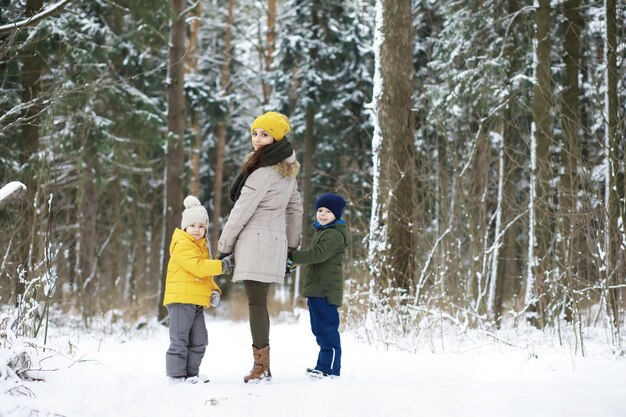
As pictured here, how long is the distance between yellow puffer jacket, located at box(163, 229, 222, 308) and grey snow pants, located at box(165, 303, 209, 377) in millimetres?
87

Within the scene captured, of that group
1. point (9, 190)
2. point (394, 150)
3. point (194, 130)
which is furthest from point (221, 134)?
point (9, 190)

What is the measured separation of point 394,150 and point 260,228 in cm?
377

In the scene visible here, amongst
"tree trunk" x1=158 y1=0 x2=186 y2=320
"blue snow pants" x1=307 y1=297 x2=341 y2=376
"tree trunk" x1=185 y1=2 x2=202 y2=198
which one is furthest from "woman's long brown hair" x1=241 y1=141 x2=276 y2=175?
"tree trunk" x1=185 y1=2 x2=202 y2=198

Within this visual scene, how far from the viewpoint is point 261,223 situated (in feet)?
15.1

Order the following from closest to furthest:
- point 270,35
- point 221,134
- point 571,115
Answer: point 571,115 < point 270,35 < point 221,134

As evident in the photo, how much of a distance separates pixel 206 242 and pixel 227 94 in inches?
679

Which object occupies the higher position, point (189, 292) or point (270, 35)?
point (270, 35)

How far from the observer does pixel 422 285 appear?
24.7ft

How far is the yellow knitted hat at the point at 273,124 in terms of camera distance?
185 inches

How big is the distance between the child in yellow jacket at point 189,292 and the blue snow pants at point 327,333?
2.39ft

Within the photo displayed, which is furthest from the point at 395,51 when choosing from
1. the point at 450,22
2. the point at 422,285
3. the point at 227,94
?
the point at 227,94

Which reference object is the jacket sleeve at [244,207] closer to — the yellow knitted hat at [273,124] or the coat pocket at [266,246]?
the coat pocket at [266,246]

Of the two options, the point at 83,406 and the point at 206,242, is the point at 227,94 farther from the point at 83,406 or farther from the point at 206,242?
the point at 83,406

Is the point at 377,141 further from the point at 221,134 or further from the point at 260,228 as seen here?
the point at 221,134
